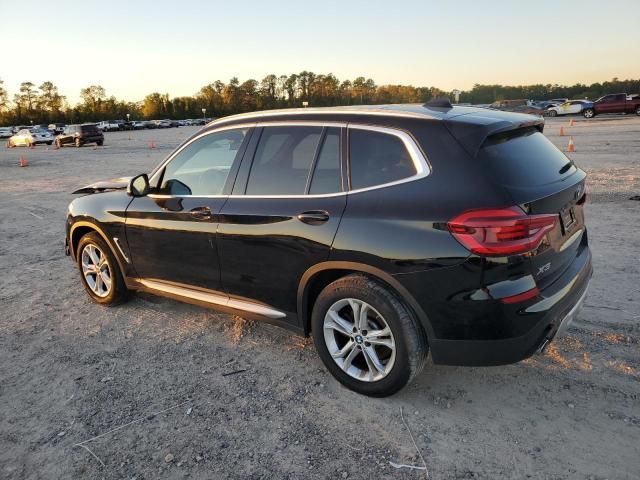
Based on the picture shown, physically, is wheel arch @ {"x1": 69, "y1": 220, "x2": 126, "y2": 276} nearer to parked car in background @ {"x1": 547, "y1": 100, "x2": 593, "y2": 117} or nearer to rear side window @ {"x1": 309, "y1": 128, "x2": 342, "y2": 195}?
rear side window @ {"x1": 309, "y1": 128, "x2": 342, "y2": 195}

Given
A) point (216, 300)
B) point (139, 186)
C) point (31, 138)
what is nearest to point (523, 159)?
point (216, 300)

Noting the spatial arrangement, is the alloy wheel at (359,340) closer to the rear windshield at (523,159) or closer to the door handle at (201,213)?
the rear windshield at (523,159)

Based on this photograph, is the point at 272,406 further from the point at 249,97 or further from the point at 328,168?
the point at 249,97

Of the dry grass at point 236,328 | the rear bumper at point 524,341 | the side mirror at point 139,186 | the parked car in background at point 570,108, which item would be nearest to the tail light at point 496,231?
the rear bumper at point 524,341

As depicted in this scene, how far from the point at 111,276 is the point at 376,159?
10.1 feet

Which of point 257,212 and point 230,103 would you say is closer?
point 257,212

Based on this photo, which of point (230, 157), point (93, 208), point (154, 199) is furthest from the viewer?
point (93, 208)

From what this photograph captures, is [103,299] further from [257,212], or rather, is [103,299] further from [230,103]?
[230,103]

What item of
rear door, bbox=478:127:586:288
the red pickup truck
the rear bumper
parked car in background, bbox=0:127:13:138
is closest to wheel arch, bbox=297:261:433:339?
the rear bumper

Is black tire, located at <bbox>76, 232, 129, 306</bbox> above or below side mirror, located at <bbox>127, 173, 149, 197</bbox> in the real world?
below

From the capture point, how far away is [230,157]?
395 cm

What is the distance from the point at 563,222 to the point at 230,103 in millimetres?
131404

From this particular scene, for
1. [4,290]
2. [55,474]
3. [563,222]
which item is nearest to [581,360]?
[563,222]

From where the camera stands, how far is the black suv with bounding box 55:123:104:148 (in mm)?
34750
